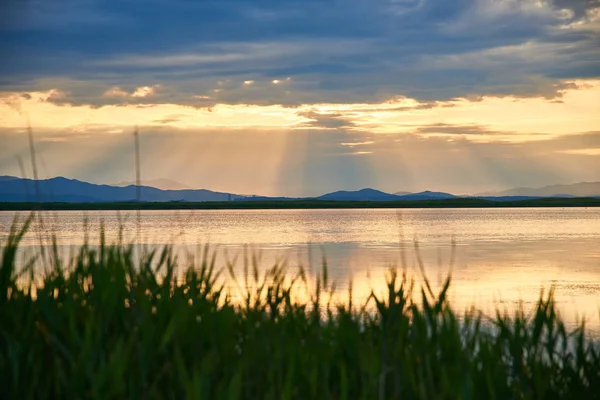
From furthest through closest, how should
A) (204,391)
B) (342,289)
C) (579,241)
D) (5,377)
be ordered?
(579,241), (342,289), (5,377), (204,391)

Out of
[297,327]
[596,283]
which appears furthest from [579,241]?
[297,327]

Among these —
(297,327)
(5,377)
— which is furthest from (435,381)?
(5,377)

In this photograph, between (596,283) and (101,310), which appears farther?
(596,283)

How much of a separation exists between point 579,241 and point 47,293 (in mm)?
33332

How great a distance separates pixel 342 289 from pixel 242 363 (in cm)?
1088

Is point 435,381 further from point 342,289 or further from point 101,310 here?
point 342,289

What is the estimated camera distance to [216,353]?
5.60 m

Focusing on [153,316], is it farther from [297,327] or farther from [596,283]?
[596,283]

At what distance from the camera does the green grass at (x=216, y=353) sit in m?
4.98

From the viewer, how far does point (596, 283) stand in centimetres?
1845

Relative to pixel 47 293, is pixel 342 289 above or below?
below

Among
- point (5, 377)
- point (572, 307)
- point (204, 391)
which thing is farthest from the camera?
point (572, 307)

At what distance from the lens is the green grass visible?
16.4 ft

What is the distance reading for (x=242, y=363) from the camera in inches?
204
